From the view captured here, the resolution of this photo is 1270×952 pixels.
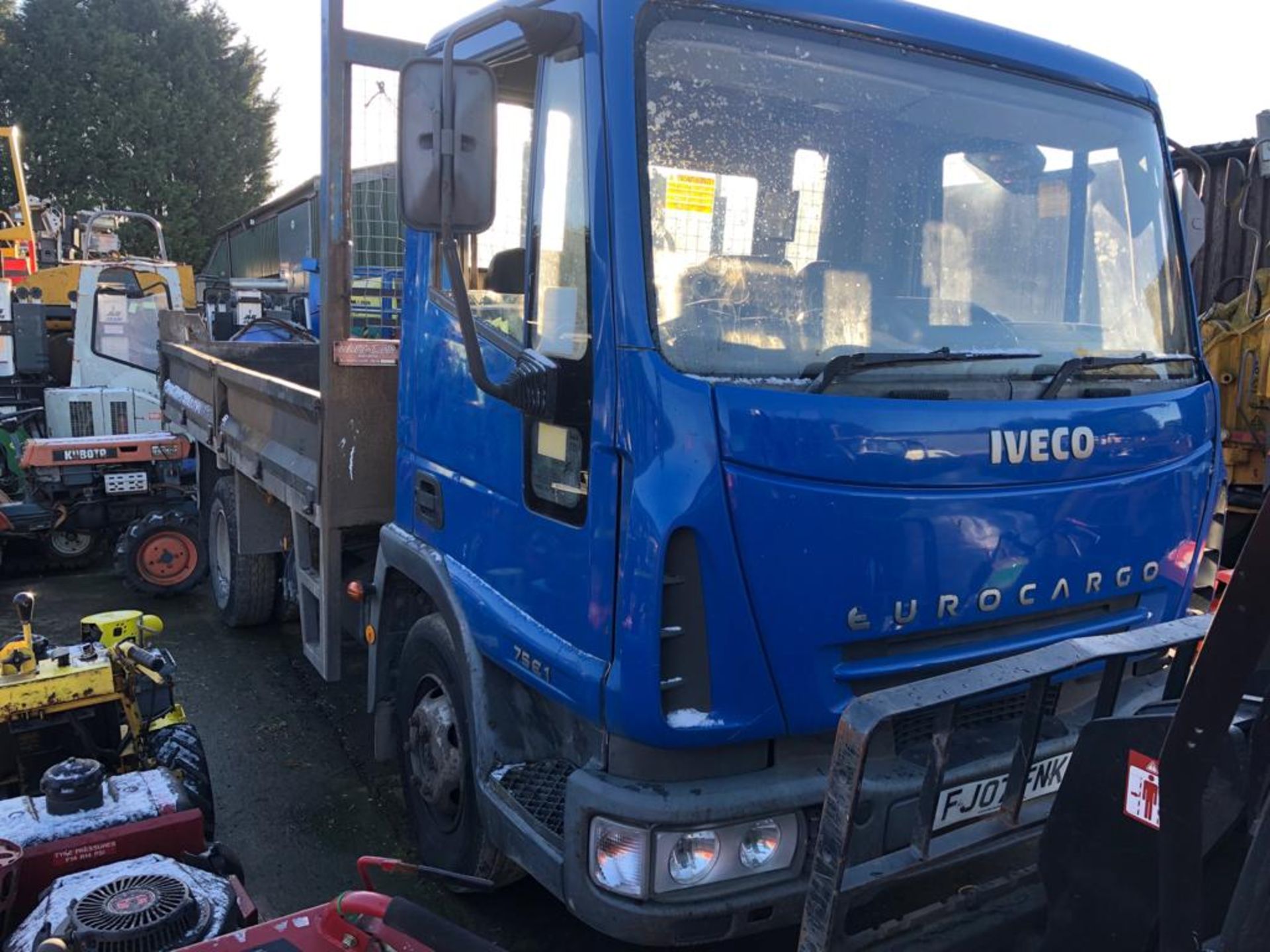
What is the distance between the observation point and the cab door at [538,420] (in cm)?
230

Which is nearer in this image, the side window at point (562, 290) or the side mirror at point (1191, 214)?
the side window at point (562, 290)

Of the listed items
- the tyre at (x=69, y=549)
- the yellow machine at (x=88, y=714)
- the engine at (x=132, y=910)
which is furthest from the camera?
the tyre at (x=69, y=549)

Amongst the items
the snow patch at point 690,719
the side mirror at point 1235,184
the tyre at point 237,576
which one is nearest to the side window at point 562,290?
the snow patch at point 690,719

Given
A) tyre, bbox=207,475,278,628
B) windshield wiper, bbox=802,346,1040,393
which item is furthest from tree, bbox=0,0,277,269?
windshield wiper, bbox=802,346,1040,393

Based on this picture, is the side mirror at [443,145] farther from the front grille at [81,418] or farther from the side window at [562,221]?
the front grille at [81,418]

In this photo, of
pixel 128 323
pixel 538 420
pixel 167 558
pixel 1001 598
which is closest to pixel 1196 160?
pixel 1001 598

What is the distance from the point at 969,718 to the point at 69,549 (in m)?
7.17

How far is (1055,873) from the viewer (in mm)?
1843

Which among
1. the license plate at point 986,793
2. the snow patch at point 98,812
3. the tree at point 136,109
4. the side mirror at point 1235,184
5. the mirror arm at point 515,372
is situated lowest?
the snow patch at point 98,812

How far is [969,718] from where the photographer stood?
2473mm

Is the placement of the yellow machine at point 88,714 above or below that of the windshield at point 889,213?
below

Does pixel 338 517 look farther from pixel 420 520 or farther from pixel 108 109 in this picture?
pixel 108 109

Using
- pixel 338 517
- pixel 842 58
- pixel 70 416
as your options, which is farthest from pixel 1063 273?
pixel 70 416

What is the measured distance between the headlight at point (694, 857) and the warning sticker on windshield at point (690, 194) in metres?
1.41
